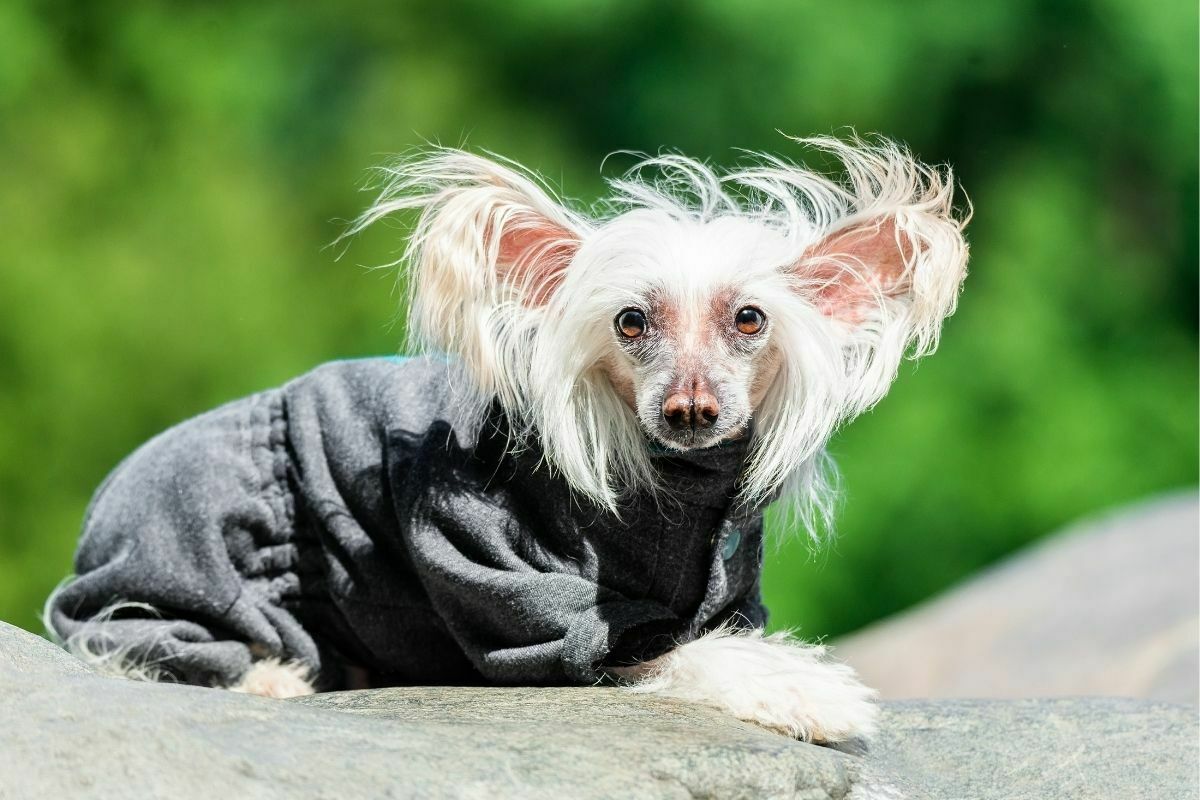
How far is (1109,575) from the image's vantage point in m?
6.25

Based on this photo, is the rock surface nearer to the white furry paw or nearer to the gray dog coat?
the gray dog coat

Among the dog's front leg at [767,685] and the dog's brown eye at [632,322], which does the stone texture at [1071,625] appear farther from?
the dog's brown eye at [632,322]

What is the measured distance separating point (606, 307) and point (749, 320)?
0.31m

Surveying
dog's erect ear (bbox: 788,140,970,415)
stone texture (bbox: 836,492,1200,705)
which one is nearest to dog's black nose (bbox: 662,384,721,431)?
dog's erect ear (bbox: 788,140,970,415)

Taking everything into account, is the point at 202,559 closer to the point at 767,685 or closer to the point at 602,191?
the point at 767,685

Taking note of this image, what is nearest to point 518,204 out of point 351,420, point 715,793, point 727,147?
point 351,420

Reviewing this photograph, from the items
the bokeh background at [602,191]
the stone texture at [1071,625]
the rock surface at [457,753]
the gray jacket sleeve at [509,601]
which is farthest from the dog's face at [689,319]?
the bokeh background at [602,191]

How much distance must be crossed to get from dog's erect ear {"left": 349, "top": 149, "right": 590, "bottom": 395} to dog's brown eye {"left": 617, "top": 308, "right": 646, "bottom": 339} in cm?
23

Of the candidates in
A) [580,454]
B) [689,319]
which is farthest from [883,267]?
[580,454]

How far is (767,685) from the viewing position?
3168 mm

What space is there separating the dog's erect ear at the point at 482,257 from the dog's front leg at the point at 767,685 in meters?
0.72

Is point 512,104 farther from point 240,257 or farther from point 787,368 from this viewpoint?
point 787,368

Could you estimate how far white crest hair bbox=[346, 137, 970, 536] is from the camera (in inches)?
129

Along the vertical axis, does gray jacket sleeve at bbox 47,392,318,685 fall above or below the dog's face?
below
